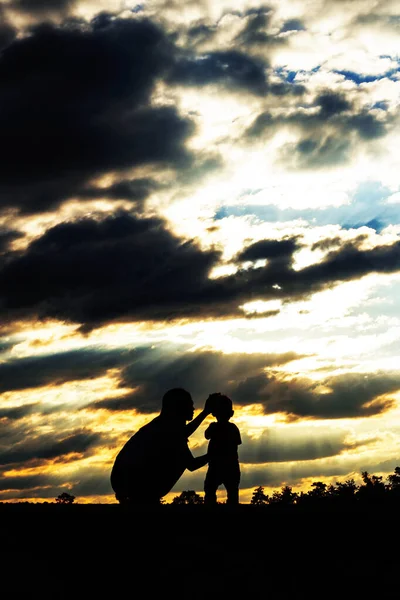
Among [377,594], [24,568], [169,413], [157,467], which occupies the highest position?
[169,413]

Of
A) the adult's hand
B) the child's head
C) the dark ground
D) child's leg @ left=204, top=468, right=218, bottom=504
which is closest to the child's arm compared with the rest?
the child's head

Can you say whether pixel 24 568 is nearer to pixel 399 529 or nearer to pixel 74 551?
pixel 74 551

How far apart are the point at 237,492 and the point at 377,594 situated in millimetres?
9754

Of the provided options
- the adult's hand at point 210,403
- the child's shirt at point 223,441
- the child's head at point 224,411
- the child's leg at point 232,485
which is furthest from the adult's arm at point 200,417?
the child's leg at point 232,485

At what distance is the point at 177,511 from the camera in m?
10.3

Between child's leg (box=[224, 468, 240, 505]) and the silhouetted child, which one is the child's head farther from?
child's leg (box=[224, 468, 240, 505])

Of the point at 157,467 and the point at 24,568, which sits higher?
the point at 157,467

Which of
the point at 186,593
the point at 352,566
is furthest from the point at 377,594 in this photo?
the point at 186,593

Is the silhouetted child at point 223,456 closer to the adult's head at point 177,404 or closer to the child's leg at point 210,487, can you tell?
the child's leg at point 210,487

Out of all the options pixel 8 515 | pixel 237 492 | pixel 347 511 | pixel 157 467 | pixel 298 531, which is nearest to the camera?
pixel 298 531

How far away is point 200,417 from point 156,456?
1709 mm

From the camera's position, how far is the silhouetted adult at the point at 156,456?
11938 millimetres

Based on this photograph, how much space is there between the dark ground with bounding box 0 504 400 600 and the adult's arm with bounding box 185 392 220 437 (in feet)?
8.76

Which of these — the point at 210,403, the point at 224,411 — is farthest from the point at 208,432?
the point at 210,403
